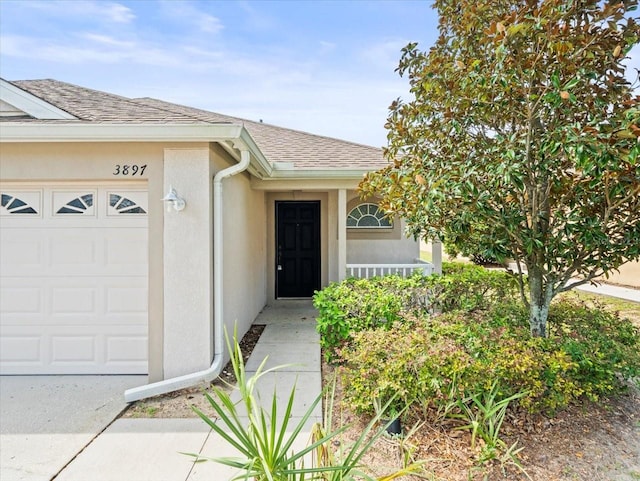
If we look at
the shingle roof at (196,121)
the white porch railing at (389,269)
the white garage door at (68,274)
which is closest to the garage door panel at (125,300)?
the white garage door at (68,274)

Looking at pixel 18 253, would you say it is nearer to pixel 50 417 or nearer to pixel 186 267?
pixel 50 417

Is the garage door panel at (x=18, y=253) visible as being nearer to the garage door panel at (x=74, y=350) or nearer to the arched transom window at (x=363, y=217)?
the garage door panel at (x=74, y=350)

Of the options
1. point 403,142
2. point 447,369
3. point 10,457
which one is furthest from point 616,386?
point 10,457

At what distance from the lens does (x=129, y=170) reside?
448cm

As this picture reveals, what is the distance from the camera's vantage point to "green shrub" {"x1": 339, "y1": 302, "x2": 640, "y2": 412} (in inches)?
131

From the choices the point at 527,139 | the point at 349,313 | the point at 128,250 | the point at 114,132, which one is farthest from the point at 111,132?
the point at 527,139

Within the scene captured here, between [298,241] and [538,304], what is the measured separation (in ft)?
19.0

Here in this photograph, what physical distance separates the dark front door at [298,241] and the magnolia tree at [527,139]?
446 centimetres

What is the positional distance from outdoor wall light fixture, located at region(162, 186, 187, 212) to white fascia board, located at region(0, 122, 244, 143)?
2.04 ft

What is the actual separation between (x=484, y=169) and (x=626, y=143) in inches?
43.6

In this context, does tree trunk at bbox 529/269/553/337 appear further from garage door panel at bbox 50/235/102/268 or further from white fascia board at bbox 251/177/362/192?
garage door panel at bbox 50/235/102/268

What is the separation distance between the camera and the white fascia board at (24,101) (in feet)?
15.2

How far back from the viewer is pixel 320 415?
3.83m

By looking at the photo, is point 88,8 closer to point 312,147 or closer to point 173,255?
point 312,147
